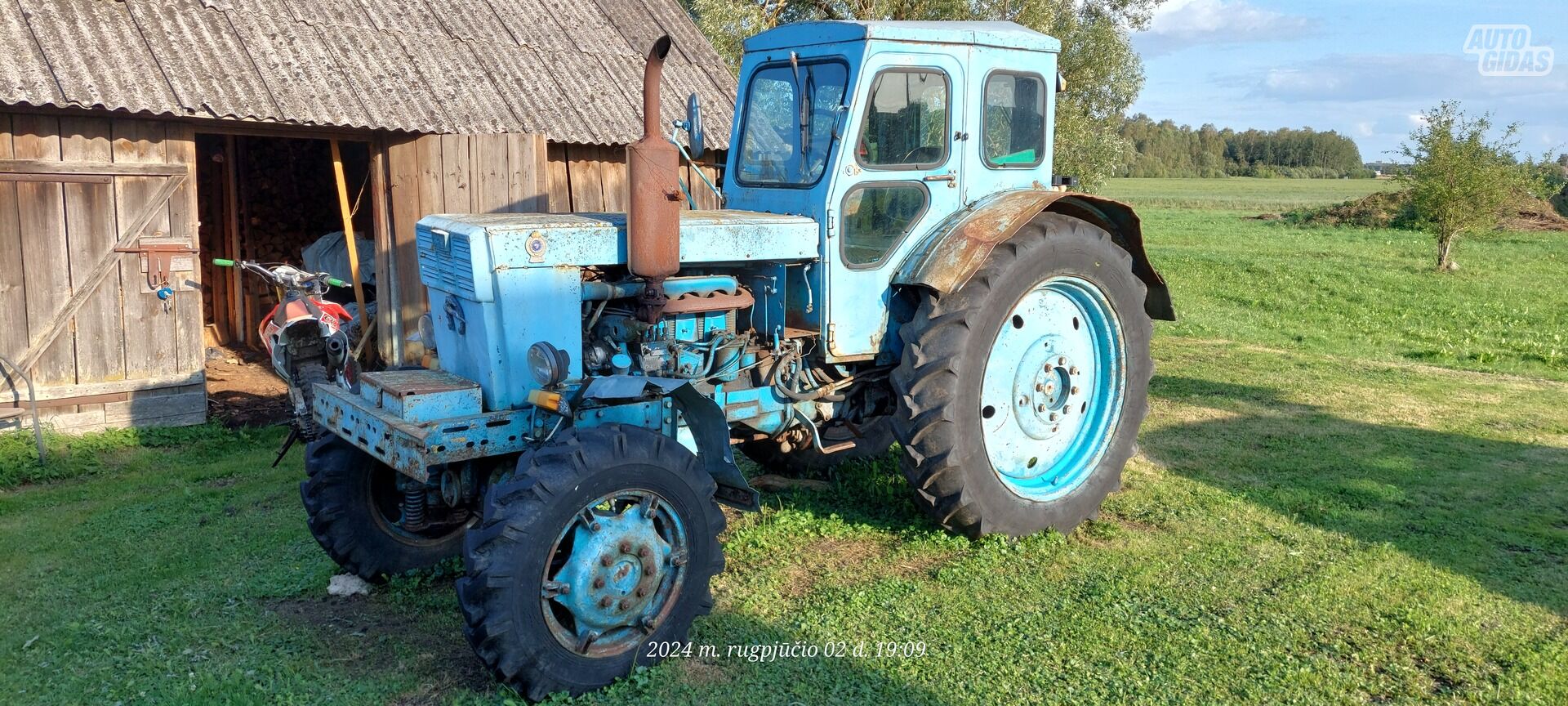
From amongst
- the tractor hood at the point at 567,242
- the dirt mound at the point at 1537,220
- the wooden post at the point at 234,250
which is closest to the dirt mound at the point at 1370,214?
the dirt mound at the point at 1537,220

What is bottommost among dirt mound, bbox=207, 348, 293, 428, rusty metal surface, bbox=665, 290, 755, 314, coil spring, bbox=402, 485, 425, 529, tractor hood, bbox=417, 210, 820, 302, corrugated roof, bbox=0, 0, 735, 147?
dirt mound, bbox=207, 348, 293, 428

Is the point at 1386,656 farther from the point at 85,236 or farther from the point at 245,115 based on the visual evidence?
the point at 85,236

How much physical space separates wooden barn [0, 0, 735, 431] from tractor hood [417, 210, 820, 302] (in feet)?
13.2

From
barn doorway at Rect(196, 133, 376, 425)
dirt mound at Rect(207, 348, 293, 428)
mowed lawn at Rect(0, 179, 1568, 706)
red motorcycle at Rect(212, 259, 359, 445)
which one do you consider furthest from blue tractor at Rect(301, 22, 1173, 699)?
barn doorway at Rect(196, 133, 376, 425)

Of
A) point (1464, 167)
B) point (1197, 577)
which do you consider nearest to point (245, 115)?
point (1197, 577)

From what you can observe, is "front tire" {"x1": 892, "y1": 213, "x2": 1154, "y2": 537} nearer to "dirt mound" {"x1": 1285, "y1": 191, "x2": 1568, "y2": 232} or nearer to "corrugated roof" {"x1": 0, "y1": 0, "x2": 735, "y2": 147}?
"corrugated roof" {"x1": 0, "y1": 0, "x2": 735, "y2": 147}

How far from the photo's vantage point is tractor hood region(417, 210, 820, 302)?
4.45 m

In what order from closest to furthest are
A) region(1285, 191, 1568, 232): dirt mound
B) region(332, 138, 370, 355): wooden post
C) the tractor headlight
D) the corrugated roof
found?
the tractor headlight, the corrugated roof, region(332, 138, 370, 355): wooden post, region(1285, 191, 1568, 232): dirt mound

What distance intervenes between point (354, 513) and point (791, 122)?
2673 mm

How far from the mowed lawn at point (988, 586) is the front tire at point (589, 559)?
0.19m

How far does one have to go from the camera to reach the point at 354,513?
4973 millimetres

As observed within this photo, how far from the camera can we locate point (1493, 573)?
5145 mm

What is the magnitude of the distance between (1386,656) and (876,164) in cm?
288

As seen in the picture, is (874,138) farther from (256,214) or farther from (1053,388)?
(256,214)
